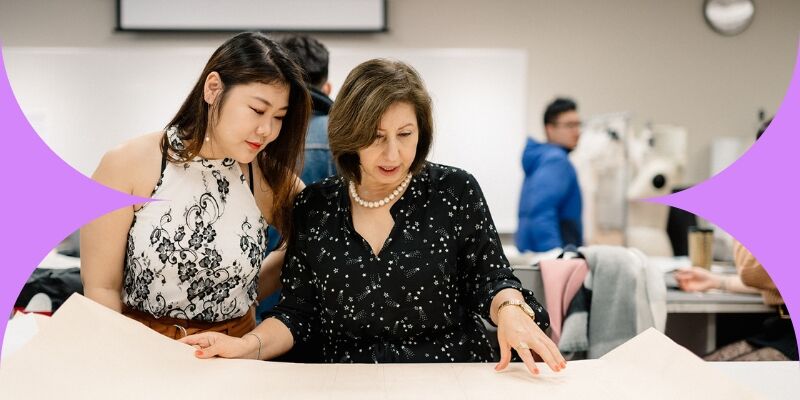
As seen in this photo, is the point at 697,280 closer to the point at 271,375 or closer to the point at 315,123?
the point at 315,123

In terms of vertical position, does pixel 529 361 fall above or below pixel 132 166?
below

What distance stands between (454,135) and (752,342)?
9.84 ft

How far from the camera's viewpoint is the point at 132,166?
4.20 feet

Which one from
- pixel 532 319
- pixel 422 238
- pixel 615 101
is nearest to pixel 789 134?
pixel 532 319

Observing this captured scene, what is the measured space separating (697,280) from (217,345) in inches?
68.8

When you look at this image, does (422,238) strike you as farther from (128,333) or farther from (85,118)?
(85,118)

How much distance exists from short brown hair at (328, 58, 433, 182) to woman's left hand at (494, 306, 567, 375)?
365mm

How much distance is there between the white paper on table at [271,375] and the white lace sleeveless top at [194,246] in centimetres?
17

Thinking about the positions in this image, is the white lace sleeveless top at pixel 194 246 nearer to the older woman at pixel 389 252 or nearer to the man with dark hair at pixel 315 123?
the older woman at pixel 389 252

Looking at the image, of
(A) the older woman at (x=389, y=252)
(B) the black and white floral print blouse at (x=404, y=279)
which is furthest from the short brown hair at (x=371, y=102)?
(B) the black and white floral print blouse at (x=404, y=279)

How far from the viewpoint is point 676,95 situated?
527 centimetres

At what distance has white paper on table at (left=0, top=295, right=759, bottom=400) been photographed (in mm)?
993

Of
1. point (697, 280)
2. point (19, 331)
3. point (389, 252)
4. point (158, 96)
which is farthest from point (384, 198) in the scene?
point (158, 96)

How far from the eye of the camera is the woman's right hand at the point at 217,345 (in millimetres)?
1173
